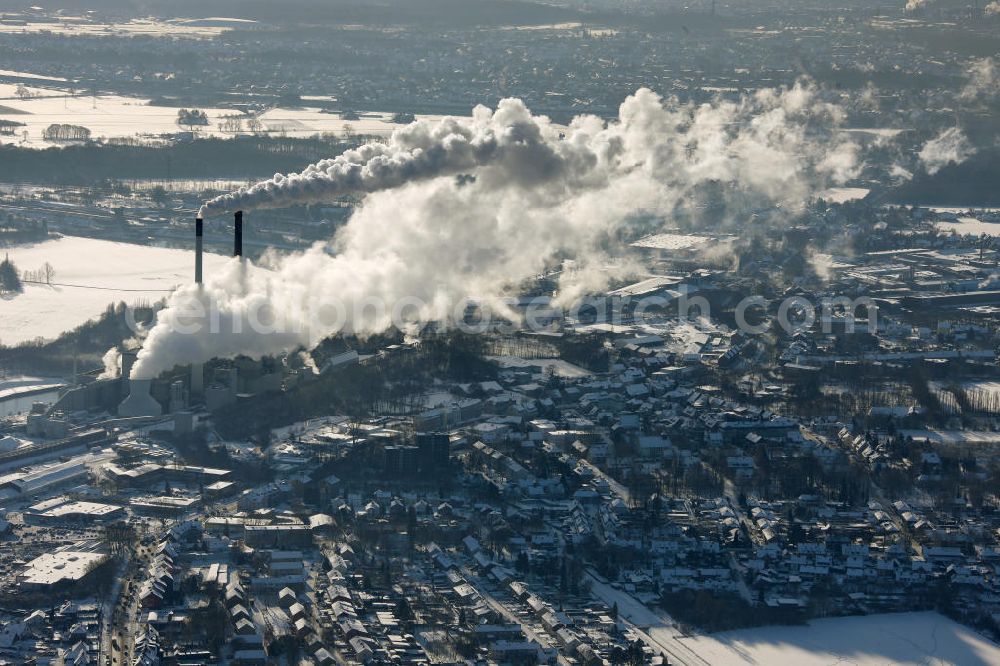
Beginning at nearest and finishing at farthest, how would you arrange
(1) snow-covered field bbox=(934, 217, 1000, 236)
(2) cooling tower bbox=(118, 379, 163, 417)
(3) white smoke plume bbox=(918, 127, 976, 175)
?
(2) cooling tower bbox=(118, 379, 163, 417), (1) snow-covered field bbox=(934, 217, 1000, 236), (3) white smoke plume bbox=(918, 127, 976, 175)

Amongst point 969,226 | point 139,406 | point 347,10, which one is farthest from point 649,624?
point 347,10

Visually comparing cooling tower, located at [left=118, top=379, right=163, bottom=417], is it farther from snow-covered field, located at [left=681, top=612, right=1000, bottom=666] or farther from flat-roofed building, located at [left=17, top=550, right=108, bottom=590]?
snow-covered field, located at [left=681, top=612, right=1000, bottom=666]

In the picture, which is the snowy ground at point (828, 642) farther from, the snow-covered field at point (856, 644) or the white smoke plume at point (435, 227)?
the white smoke plume at point (435, 227)

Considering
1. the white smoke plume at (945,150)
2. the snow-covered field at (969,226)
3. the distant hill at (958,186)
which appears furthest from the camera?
the white smoke plume at (945,150)

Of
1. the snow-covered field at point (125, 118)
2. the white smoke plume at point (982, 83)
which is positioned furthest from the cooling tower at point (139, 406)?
the white smoke plume at point (982, 83)

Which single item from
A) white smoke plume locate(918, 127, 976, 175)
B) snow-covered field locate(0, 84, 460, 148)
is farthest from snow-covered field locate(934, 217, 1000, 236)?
snow-covered field locate(0, 84, 460, 148)

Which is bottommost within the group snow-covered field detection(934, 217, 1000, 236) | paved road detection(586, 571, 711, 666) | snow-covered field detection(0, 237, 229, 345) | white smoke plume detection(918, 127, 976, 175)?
paved road detection(586, 571, 711, 666)
